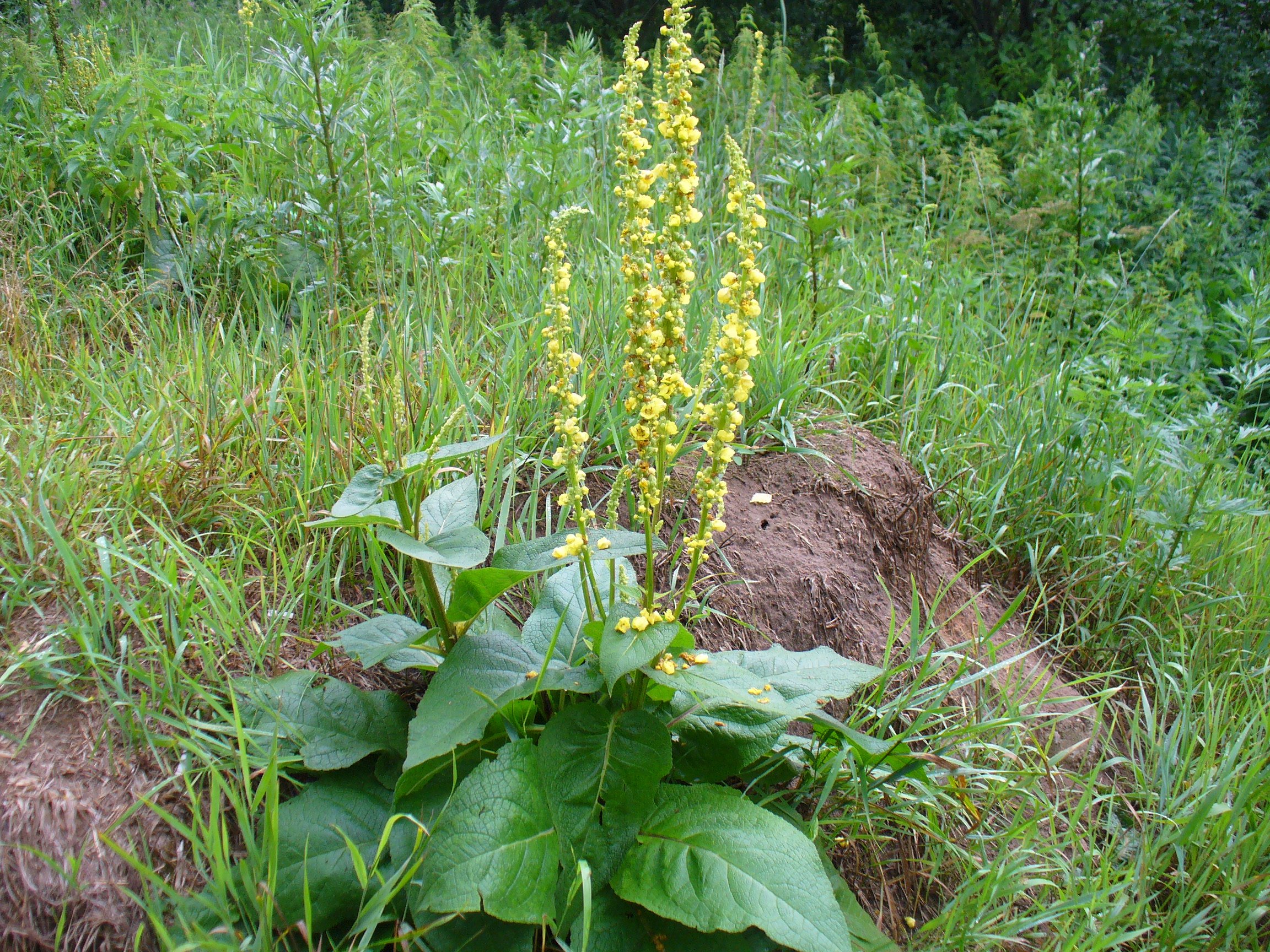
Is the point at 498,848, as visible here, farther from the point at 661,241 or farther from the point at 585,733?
the point at 661,241

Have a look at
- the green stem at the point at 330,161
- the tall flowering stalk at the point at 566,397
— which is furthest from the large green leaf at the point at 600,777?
the green stem at the point at 330,161

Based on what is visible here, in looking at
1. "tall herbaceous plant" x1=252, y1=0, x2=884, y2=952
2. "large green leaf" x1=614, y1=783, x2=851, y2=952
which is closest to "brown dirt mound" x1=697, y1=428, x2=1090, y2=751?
"tall herbaceous plant" x1=252, y1=0, x2=884, y2=952

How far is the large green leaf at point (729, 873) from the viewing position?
126 centimetres

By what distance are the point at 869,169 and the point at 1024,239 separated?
2.90 feet

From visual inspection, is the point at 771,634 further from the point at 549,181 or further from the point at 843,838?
the point at 549,181

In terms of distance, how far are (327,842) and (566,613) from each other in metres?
0.56

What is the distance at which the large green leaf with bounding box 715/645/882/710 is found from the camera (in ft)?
5.16

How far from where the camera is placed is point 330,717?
1536 mm

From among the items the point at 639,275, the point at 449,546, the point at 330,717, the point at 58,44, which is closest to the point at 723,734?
the point at 449,546

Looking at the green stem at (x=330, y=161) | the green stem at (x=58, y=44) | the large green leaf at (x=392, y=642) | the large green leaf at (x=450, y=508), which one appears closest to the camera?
the large green leaf at (x=392, y=642)

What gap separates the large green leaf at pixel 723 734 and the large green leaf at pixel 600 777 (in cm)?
14

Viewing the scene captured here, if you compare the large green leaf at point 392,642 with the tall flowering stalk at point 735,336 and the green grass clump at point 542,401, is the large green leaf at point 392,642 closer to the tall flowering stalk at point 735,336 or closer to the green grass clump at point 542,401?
the green grass clump at point 542,401

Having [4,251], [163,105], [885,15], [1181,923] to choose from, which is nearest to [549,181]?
[163,105]

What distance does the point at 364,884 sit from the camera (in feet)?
4.08
